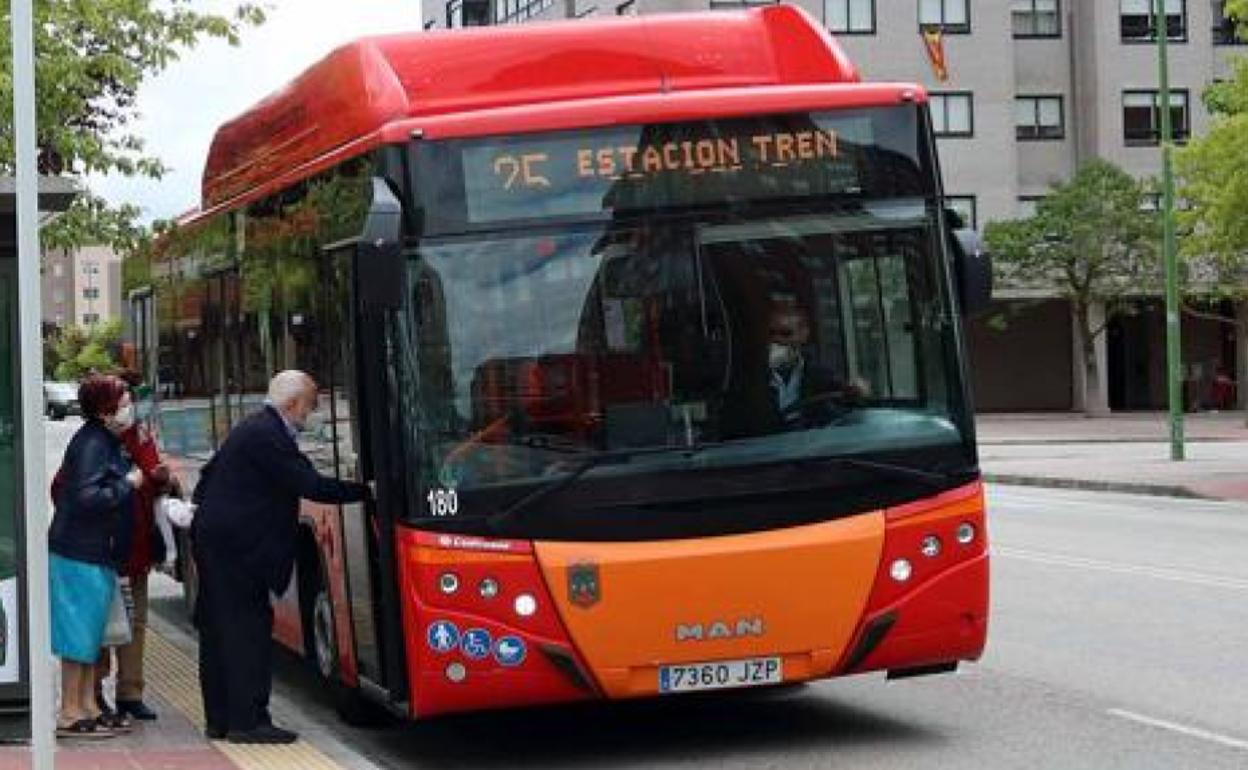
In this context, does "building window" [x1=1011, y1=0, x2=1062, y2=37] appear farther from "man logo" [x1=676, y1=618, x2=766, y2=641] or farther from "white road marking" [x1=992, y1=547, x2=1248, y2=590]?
"man logo" [x1=676, y1=618, x2=766, y2=641]

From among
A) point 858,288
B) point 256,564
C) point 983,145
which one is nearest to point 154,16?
point 256,564

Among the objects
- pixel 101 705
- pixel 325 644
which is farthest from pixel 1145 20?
pixel 101 705

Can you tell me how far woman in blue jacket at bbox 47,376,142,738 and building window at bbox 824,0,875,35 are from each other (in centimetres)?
4846

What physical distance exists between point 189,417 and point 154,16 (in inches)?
110

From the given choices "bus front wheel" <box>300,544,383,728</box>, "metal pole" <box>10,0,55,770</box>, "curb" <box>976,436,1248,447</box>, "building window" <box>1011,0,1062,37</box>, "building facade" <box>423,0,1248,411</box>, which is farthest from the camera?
"building window" <box>1011,0,1062,37</box>

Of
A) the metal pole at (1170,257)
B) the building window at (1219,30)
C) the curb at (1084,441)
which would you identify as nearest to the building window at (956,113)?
the building window at (1219,30)

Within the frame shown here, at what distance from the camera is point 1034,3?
57.1 m

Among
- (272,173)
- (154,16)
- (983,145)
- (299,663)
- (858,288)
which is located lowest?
(299,663)

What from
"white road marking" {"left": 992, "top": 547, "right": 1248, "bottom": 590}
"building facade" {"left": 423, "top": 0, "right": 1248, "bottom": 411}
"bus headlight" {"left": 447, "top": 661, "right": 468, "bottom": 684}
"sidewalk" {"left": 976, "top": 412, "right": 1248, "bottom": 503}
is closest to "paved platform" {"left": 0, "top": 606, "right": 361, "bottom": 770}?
"bus headlight" {"left": 447, "top": 661, "right": 468, "bottom": 684}

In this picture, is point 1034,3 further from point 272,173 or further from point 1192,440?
point 272,173

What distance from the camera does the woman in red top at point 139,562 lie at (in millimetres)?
8742

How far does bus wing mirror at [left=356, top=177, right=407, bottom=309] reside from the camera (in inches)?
284

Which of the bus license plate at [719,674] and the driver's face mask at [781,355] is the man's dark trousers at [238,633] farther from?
the driver's face mask at [781,355]

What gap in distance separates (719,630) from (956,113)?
164 ft
